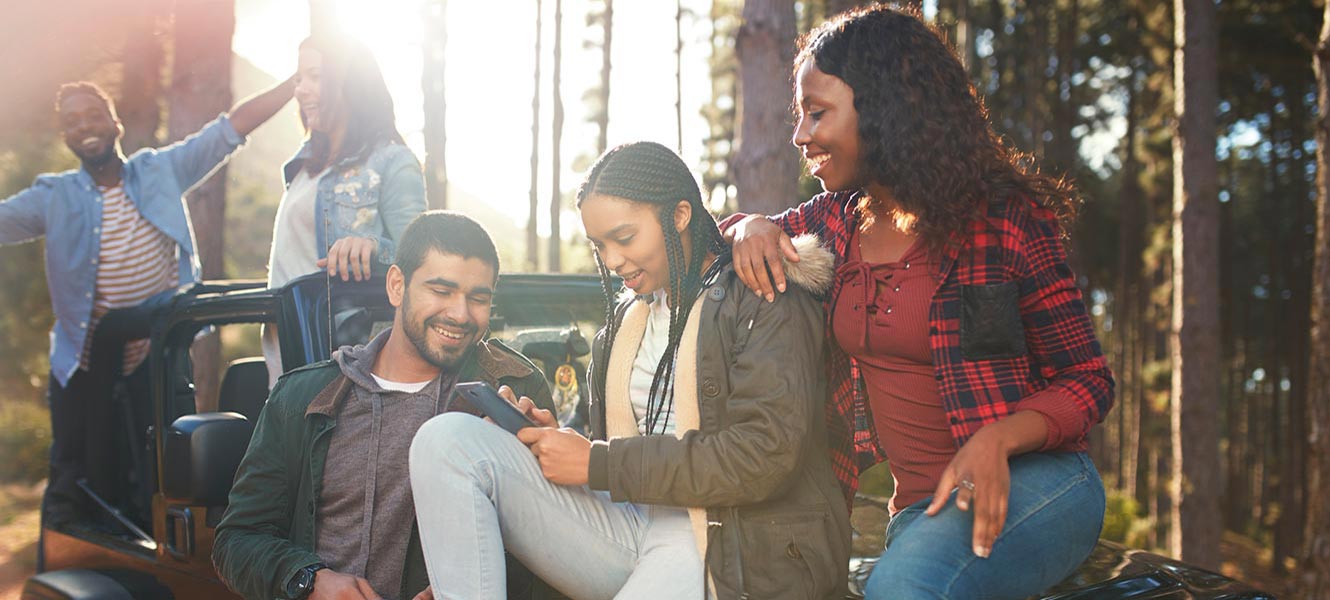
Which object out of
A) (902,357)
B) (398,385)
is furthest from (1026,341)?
(398,385)

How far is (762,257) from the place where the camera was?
2436 millimetres

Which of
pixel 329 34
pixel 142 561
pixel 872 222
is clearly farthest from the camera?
pixel 329 34

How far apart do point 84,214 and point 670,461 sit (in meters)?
3.95

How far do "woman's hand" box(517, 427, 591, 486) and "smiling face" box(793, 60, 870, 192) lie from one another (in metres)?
0.86

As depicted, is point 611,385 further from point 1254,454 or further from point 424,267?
point 1254,454

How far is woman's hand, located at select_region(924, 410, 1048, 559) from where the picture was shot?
212 cm

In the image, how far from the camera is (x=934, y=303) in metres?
2.38

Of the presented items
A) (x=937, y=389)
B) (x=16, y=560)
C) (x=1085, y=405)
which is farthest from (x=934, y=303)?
(x=16, y=560)

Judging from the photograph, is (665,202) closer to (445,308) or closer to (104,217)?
(445,308)

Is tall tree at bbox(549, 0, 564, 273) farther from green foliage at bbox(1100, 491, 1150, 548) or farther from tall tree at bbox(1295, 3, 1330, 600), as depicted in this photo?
tall tree at bbox(1295, 3, 1330, 600)

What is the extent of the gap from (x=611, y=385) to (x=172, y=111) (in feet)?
25.2

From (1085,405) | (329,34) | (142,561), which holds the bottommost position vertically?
(142,561)

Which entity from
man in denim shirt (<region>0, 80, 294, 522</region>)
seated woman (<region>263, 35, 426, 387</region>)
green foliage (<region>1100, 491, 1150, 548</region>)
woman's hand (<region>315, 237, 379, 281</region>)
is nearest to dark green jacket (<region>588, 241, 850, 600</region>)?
woman's hand (<region>315, 237, 379, 281</region>)

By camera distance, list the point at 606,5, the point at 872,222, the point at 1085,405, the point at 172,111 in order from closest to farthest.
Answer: the point at 1085,405 → the point at 872,222 → the point at 172,111 → the point at 606,5
